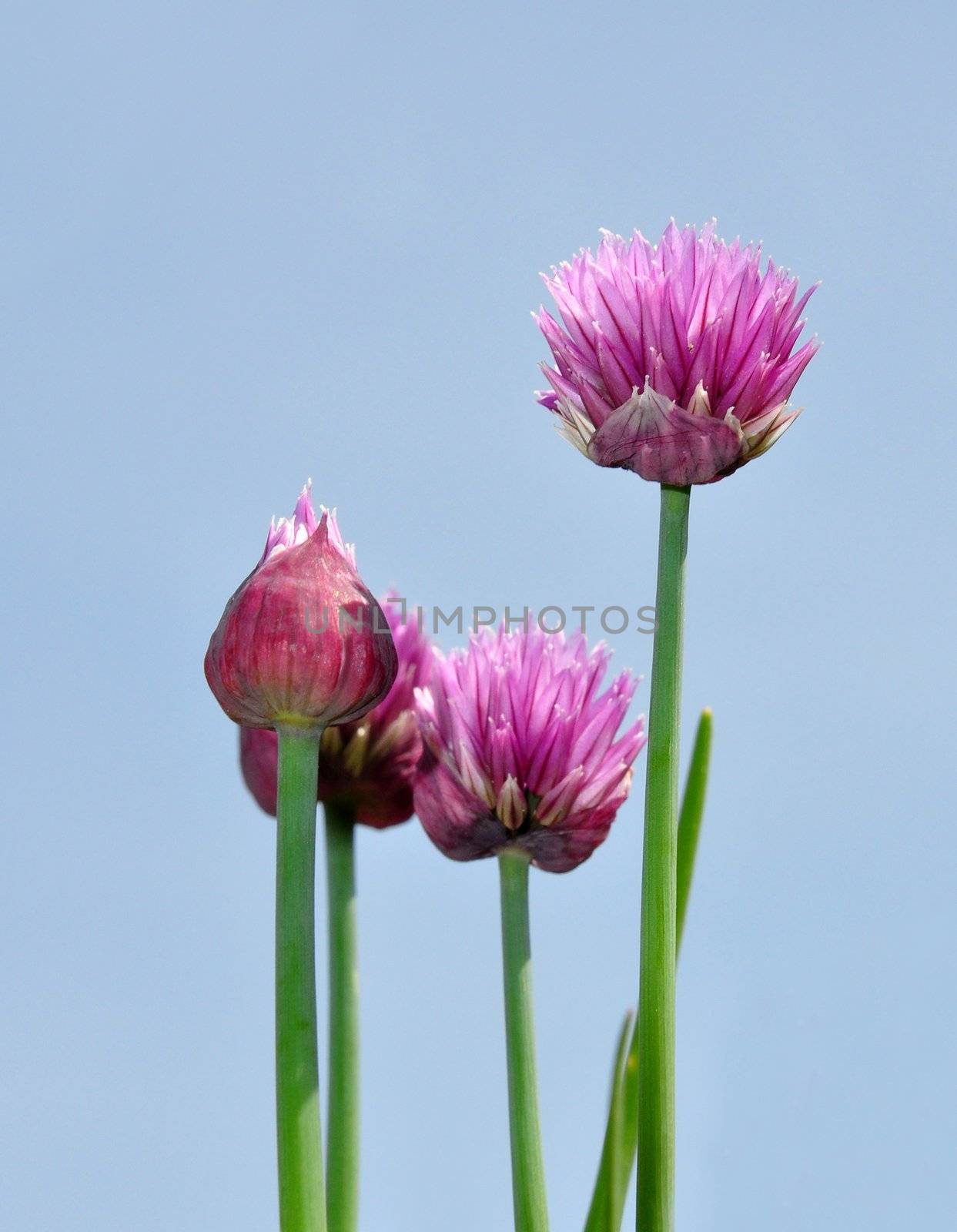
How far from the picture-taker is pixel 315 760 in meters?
0.88

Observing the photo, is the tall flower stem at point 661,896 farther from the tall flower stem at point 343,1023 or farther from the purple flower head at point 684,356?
the tall flower stem at point 343,1023

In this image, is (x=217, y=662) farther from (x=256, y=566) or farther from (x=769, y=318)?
(x=769, y=318)

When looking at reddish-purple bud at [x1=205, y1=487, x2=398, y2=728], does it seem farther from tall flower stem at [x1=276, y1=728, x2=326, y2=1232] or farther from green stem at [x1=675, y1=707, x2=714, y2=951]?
green stem at [x1=675, y1=707, x2=714, y2=951]

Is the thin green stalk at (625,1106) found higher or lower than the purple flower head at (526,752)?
lower

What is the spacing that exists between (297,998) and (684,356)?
405mm

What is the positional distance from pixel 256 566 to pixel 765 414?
0.98 feet

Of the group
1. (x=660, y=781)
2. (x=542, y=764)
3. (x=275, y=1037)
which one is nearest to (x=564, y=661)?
(x=542, y=764)

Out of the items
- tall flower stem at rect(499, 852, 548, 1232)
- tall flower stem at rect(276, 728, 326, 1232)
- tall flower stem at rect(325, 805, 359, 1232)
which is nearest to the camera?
tall flower stem at rect(276, 728, 326, 1232)

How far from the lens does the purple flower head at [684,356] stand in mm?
867

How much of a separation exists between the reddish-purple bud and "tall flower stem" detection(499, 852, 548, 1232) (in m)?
0.18

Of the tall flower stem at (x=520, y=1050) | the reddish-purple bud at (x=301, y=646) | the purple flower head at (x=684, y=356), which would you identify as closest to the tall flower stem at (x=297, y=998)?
the reddish-purple bud at (x=301, y=646)

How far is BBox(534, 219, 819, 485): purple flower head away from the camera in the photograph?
2.84 ft

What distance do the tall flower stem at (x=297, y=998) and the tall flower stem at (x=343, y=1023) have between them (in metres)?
0.23

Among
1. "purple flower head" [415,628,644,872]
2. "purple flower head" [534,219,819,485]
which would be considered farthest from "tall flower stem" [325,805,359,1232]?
"purple flower head" [534,219,819,485]
